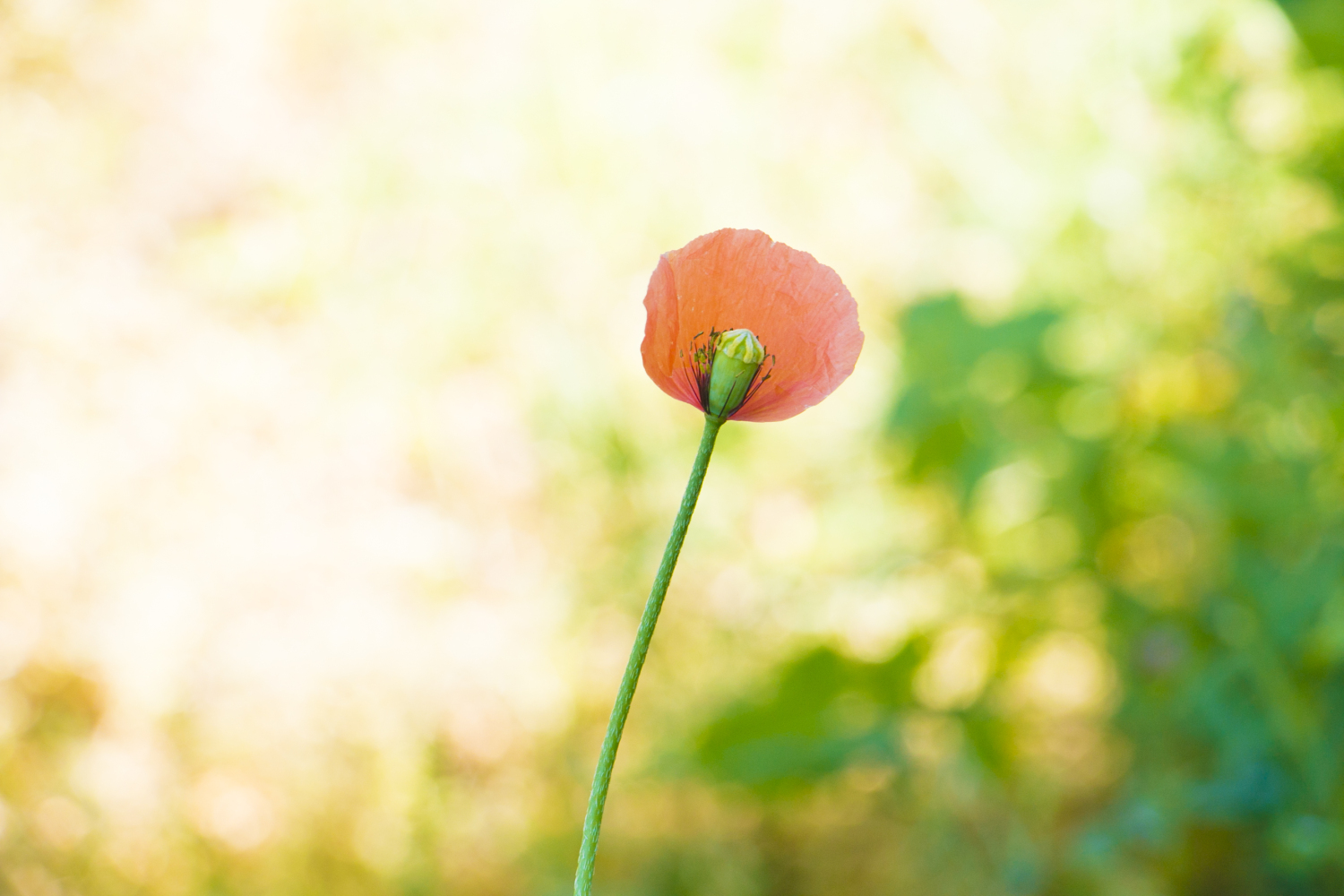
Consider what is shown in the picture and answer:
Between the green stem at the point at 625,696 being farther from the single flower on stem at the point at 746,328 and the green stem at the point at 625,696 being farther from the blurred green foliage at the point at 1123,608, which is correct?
the blurred green foliage at the point at 1123,608

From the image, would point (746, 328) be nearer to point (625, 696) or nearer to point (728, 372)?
point (728, 372)

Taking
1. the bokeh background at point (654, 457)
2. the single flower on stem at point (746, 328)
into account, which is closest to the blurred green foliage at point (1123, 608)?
the bokeh background at point (654, 457)

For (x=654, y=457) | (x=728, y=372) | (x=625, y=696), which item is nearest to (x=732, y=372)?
(x=728, y=372)

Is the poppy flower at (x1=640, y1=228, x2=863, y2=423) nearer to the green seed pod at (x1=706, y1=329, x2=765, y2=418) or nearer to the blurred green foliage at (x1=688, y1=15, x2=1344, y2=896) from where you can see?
the green seed pod at (x1=706, y1=329, x2=765, y2=418)

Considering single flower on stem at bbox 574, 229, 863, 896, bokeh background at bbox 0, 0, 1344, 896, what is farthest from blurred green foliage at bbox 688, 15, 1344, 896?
single flower on stem at bbox 574, 229, 863, 896

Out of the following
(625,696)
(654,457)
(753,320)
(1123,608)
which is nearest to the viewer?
(625,696)

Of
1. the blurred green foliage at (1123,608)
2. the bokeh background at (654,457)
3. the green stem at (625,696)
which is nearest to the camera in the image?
the green stem at (625,696)
